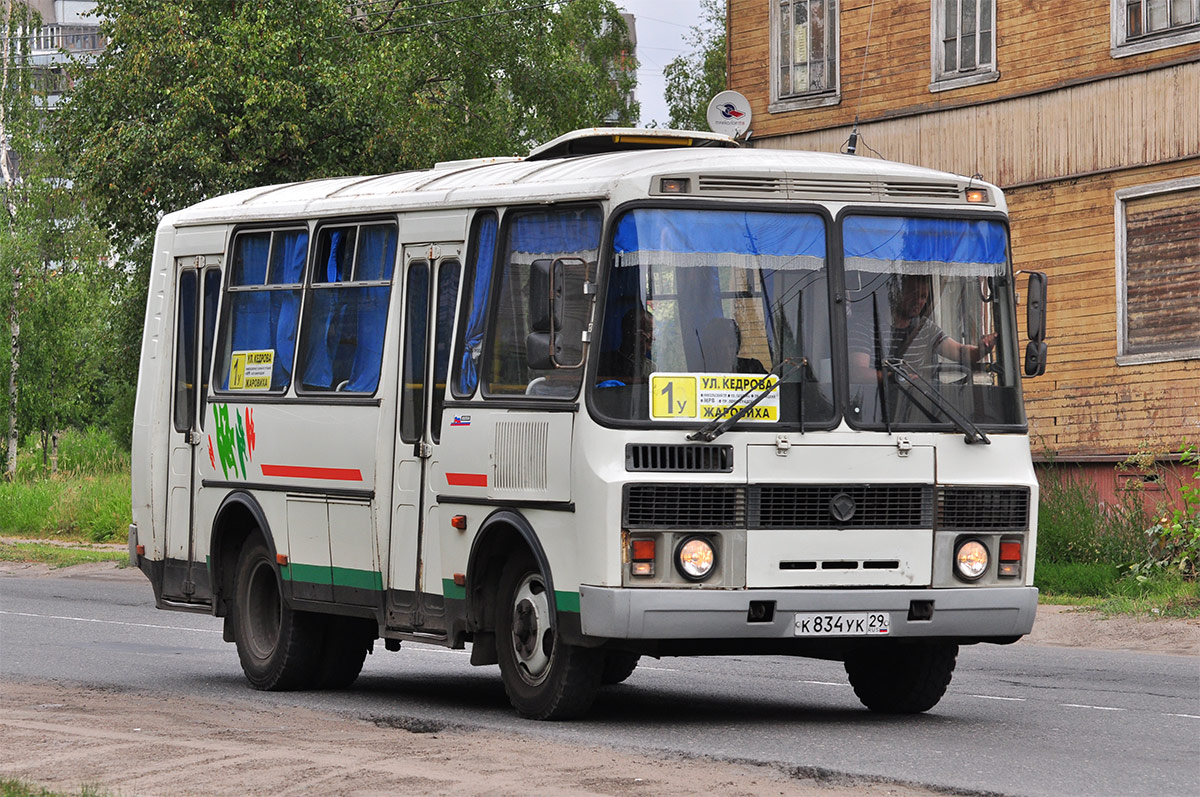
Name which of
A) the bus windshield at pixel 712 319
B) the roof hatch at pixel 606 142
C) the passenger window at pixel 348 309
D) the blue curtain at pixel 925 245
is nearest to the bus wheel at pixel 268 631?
the passenger window at pixel 348 309

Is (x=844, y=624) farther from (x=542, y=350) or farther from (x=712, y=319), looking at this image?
(x=542, y=350)

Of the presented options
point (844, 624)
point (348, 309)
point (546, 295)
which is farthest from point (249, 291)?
point (844, 624)

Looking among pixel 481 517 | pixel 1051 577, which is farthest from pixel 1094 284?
pixel 481 517

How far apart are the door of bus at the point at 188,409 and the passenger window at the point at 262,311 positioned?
0.77 ft

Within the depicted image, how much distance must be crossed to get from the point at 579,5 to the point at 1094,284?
1472 inches

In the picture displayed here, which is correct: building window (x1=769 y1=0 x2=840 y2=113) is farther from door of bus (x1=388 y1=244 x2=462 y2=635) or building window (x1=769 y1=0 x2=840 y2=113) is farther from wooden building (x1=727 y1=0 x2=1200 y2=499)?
door of bus (x1=388 y1=244 x2=462 y2=635)

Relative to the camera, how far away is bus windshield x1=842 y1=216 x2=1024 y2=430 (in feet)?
37.0

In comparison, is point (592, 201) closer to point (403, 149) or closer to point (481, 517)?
point (481, 517)

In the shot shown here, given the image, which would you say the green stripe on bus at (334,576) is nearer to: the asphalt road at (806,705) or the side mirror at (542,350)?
the asphalt road at (806,705)

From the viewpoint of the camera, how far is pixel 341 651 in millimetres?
13977

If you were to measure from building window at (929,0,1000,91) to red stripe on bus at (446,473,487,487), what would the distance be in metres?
15.2

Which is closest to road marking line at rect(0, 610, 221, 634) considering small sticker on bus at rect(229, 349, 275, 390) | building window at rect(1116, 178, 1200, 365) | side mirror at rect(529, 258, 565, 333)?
small sticker on bus at rect(229, 349, 275, 390)

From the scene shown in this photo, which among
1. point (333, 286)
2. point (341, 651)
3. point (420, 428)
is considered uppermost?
point (333, 286)

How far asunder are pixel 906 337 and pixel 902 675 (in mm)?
2076
